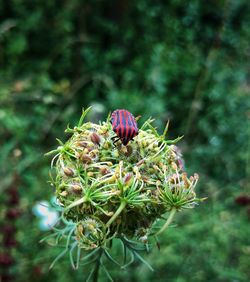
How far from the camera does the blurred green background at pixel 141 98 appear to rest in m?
3.10

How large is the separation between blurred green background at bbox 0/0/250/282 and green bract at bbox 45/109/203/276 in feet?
3.91

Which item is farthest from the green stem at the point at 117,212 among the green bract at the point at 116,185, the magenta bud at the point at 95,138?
the magenta bud at the point at 95,138

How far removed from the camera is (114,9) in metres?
5.72

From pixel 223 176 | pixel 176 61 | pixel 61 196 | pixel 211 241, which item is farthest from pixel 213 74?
pixel 61 196

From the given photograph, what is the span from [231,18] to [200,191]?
2.18 metres

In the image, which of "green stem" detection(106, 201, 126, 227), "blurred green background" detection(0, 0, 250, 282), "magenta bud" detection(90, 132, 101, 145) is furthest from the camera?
"blurred green background" detection(0, 0, 250, 282)

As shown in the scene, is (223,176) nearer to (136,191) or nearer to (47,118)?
(47,118)

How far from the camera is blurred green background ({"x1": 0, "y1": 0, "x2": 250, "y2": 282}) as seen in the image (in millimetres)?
3104

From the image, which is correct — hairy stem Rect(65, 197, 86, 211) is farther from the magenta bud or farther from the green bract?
the magenta bud

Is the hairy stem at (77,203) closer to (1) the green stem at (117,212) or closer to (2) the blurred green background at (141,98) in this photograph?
(1) the green stem at (117,212)

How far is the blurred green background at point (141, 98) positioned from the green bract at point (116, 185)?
1.19m

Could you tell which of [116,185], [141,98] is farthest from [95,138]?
[141,98]

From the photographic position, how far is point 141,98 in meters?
4.65

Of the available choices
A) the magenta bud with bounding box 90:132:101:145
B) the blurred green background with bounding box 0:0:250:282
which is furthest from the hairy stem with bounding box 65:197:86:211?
the blurred green background with bounding box 0:0:250:282
